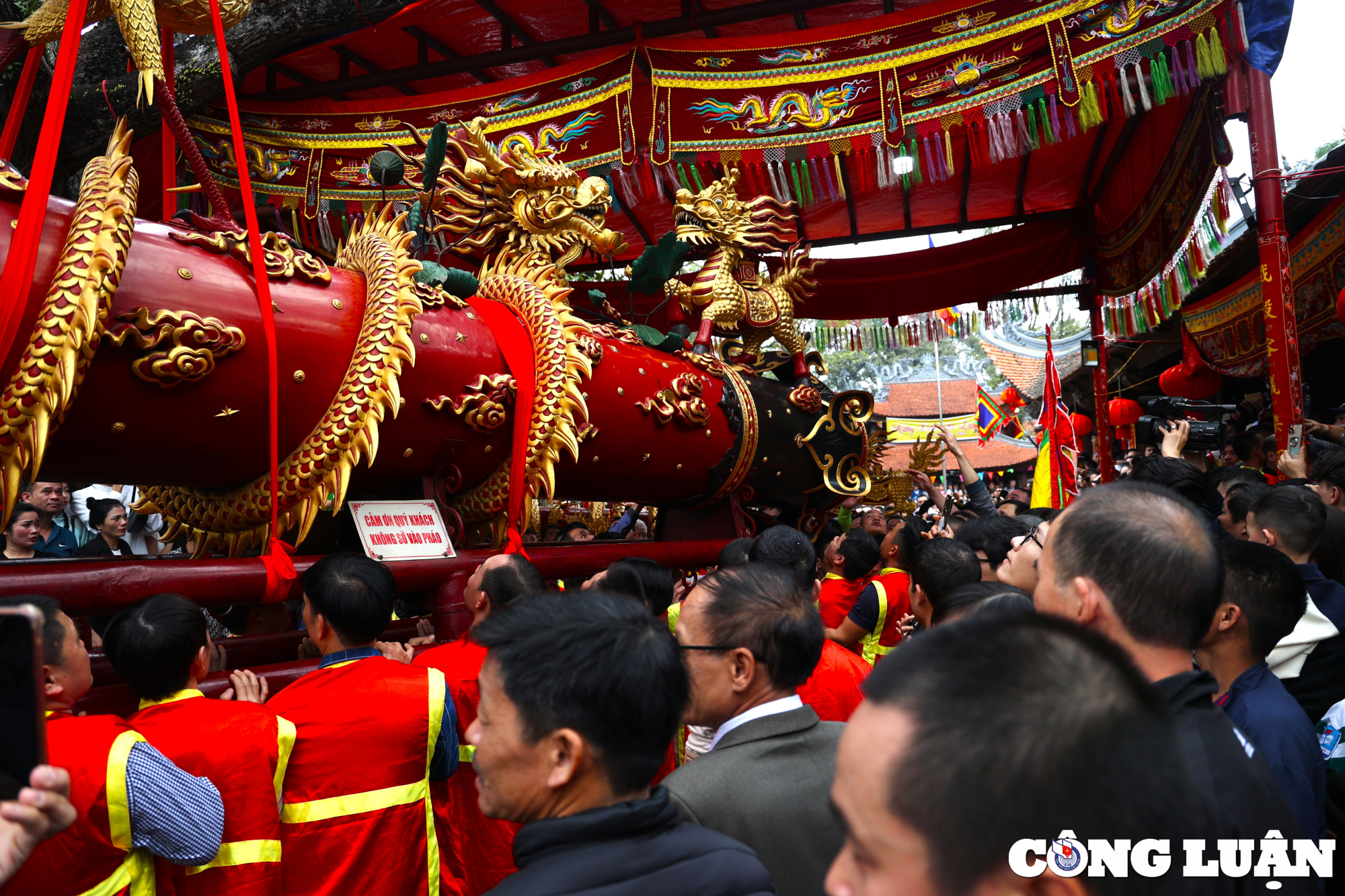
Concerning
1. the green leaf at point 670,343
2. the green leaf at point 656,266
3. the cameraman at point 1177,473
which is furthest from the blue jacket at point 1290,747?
the green leaf at point 656,266

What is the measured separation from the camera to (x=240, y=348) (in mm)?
2383

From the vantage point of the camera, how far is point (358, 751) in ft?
7.02

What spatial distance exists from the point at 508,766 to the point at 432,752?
1.19 meters

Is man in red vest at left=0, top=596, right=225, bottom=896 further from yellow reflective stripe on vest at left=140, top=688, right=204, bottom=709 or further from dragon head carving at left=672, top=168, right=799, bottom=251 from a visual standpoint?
dragon head carving at left=672, top=168, right=799, bottom=251

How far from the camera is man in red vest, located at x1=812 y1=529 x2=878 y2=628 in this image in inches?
154

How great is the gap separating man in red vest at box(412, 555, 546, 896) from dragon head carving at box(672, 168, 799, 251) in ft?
8.76

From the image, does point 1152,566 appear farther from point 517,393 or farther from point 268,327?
point 517,393

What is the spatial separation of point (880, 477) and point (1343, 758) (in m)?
3.94

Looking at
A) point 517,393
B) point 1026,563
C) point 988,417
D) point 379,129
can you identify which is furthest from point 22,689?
point 988,417

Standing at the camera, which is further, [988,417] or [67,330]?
[988,417]

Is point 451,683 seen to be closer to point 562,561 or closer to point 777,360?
point 562,561

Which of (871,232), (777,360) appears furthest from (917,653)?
(871,232)

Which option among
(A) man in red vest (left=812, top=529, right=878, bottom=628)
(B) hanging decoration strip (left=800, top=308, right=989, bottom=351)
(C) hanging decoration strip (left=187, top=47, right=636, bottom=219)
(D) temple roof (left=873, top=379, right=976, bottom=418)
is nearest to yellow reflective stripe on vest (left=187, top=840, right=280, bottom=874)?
(A) man in red vest (left=812, top=529, right=878, bottom=628)

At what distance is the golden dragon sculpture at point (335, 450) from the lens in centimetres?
262
